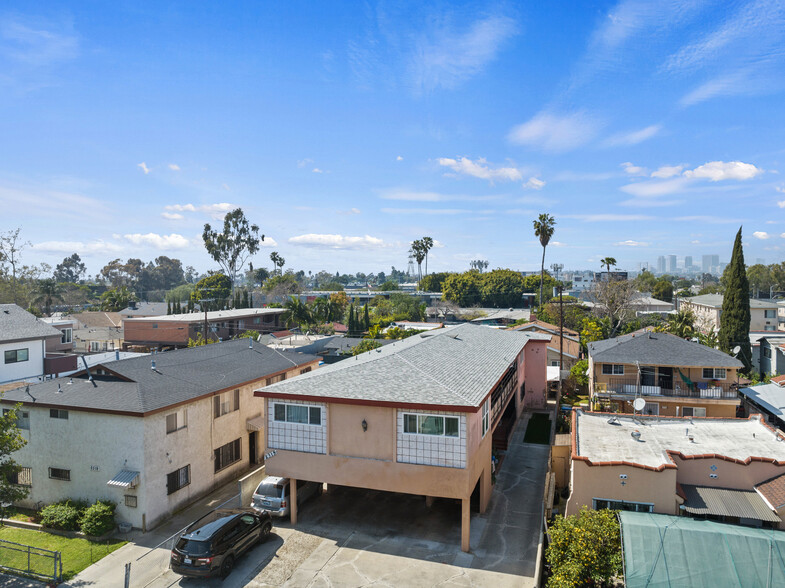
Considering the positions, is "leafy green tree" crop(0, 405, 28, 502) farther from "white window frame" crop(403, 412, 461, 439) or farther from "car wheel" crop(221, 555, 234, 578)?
"white window frame" crop(403, 412, 461, 439)

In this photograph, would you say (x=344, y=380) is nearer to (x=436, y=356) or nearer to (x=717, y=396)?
(x=436, y=356)

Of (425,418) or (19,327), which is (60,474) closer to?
(425,418)

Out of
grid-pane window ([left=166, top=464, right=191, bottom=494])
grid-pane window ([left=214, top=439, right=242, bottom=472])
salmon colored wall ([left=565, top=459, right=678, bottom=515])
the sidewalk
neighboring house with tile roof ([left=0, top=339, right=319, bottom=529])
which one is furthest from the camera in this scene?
grid-pane window ([left=214, top=439, right=242, bottom=472])

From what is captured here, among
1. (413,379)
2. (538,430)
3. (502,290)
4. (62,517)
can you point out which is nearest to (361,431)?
(413,379)

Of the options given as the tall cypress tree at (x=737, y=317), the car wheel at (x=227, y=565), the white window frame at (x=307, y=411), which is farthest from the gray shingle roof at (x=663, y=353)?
the car wheel at (x=227, y=565)

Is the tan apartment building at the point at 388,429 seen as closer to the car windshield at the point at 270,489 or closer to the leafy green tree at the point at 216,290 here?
the car windshield at the point at 270,489

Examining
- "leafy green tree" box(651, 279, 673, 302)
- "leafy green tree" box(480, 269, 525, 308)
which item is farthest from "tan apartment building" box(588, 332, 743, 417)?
"leafy green tree" box(651, 279, 673, 302)

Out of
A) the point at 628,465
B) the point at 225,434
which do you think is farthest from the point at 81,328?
the point at 628,465
